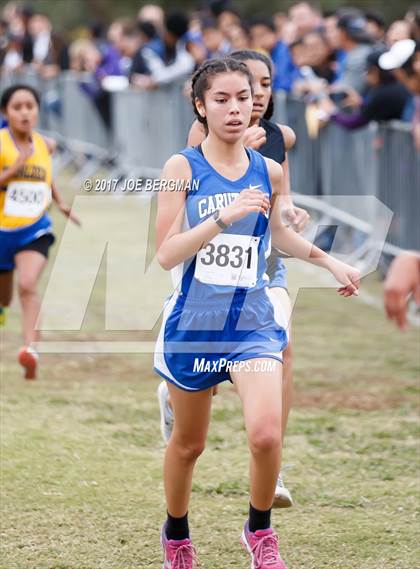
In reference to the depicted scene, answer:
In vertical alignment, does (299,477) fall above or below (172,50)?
above

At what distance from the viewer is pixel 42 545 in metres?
5.27

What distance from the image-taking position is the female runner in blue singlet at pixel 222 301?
468 centimetres

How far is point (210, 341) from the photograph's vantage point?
15.4ft

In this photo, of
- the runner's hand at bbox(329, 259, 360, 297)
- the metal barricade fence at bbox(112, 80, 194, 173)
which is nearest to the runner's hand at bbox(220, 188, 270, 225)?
the runner's hand at bbox(329, 259, 360, 297)

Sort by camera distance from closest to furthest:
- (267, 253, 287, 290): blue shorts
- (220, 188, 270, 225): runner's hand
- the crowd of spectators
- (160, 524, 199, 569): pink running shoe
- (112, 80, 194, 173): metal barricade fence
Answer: (220, 188, 270, 225): runner's hand < (160, 524, 199, 569): pink running shoe < (267, 253, 287, 290): blue shorts < the crowd of spectators < (112, 80, 194, 173): metal barricade fence

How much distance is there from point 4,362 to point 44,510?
311cm

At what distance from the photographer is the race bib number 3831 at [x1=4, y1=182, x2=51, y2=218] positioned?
27.4 feet

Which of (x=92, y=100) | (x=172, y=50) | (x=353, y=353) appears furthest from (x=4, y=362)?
(x=92, y=100)

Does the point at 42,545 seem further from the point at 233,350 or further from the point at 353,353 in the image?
the point at 353,353

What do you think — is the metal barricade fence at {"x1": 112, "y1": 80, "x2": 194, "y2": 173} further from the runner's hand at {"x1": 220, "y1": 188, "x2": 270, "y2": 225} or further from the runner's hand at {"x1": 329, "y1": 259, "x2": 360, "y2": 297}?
the runner's hand at {"x1": 220, "y1": 188, "x2": 270, "y2": 225}

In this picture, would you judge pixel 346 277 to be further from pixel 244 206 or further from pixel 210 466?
pixel 210 466

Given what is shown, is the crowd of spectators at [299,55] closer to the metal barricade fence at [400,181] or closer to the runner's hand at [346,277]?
the metal barricade fence at [400,181]

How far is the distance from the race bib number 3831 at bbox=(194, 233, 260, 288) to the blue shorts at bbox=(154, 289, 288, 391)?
0.08 meters

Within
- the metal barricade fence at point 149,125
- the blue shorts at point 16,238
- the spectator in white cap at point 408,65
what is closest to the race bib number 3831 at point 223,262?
the blue shorts at point 16,238
